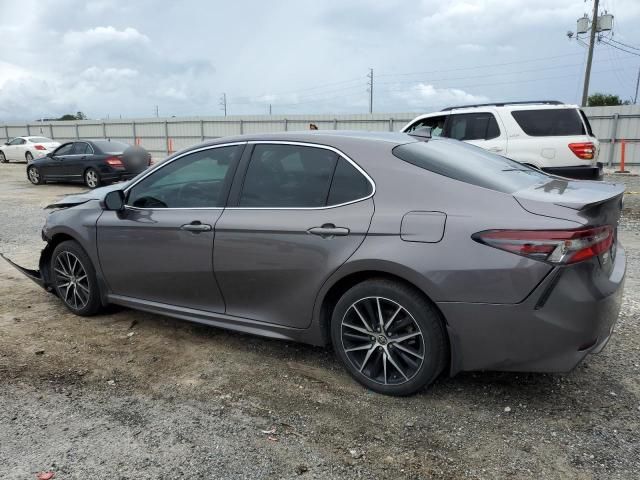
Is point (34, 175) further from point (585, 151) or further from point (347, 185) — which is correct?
point (347, 185)

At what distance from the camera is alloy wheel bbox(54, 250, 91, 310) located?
454 centimetres

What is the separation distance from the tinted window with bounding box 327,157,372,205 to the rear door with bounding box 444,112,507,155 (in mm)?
6016

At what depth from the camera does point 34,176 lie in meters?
16.1

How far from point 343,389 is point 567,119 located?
7105 millimetres

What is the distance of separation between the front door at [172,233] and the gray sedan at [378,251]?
1 centimetres

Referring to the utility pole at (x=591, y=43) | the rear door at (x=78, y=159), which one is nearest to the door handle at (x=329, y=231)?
the rear door at (x=78, y=159)

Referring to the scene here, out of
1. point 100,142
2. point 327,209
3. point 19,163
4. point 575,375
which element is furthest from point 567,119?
point 19,163

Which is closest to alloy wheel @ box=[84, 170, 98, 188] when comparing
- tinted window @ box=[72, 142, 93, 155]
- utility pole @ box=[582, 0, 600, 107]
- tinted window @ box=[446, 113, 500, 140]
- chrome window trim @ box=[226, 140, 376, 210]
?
tinted window @ box=[72, 142, 93, 155]

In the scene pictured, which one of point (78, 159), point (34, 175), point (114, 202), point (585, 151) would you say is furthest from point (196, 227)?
point (34, 175)

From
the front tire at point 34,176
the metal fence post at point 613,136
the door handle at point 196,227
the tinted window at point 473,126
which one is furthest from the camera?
the metal fence post at point 613,136

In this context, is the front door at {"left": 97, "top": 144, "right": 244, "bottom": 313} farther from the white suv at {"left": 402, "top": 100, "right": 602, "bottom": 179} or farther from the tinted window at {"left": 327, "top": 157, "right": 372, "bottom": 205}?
the white suv at {"left": 402, "top": 100, "right": 602, "bottom": 179}

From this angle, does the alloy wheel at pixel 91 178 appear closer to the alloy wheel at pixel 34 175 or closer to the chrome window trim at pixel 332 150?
the alloy wheel at pixel 34 175

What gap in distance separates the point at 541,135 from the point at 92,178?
11.5 meters

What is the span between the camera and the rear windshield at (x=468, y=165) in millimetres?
3064
